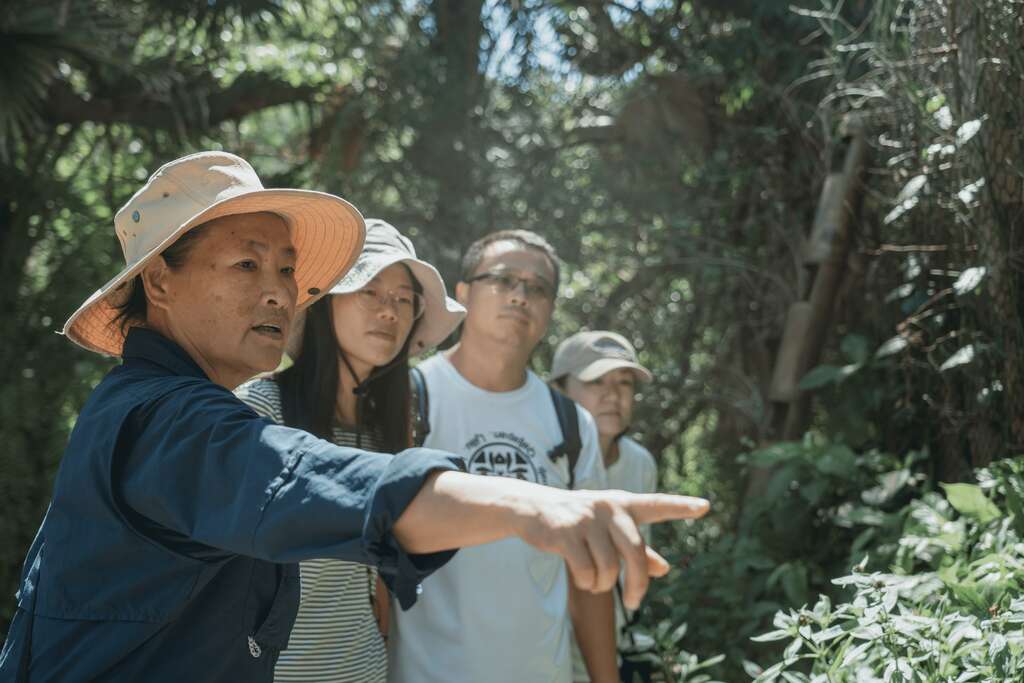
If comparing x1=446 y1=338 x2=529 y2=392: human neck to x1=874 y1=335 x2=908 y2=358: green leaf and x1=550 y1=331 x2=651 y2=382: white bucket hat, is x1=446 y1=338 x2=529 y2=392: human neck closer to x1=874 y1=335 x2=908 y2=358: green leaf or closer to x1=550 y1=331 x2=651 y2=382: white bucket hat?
x1=550 y1=331 x2=651 y2=382: white bucket hat

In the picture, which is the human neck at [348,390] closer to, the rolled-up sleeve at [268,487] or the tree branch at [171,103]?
the rolled-up sleeve at [268,487]

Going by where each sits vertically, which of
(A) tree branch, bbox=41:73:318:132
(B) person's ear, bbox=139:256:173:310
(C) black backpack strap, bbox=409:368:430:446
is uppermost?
(A) tree branch, bbox=41:73:318:132

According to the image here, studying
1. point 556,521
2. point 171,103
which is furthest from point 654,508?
point 171,103

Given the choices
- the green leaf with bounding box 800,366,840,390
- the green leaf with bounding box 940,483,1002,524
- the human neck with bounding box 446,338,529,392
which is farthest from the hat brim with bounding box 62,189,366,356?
the green leaf with bounding box 800,366,840,390

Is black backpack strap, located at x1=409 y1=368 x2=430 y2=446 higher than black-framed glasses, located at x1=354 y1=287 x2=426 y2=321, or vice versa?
black-framed glasses, located at x1=354 y1=287 x2=426 y2=321

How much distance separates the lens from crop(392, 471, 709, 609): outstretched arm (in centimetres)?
97

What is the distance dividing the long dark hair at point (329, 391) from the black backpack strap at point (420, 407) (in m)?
0.15

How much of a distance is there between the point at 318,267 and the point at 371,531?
3.49 feet

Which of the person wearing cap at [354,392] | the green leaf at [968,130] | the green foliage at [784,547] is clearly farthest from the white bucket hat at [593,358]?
the green leaf at [968,130]

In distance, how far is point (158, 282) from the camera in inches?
65.6

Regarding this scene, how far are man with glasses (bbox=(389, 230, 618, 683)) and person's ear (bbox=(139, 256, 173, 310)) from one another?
130 cm

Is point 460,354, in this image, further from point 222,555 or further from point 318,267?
point 222,555

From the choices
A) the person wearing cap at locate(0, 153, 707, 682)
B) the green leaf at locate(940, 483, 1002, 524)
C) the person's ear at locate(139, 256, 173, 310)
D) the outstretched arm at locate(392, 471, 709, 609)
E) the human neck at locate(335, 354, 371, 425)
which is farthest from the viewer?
the green leaf at locate(940, 483, 1002, 524)

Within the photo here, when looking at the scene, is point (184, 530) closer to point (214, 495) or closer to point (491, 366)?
point (214, 495)
